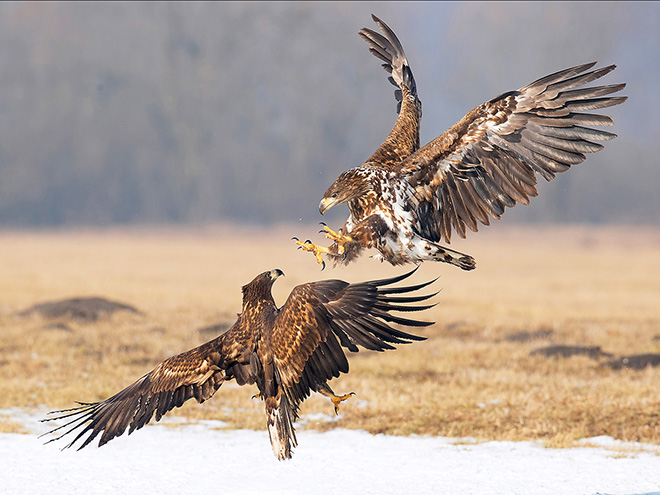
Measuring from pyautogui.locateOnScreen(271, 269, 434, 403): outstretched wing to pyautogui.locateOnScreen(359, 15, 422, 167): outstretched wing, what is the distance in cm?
155

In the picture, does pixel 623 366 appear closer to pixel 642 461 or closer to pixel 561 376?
pixel 561 376

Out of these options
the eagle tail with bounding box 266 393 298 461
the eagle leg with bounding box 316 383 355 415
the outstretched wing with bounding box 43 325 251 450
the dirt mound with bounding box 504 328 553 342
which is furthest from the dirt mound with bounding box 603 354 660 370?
the outstretched wing with bounding box 43 325 251 450

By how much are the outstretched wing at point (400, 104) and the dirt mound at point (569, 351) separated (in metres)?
11.7

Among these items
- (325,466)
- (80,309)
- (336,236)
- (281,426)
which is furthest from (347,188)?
(80,309)

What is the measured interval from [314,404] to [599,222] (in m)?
191

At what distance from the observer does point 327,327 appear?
21.6 feet

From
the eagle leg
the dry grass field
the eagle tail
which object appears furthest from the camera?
the dry grass field

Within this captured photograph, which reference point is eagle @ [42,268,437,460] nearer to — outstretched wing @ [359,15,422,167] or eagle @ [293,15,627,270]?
eagle @ [293,15,627,270]

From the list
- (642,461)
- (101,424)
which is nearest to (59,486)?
(101,424)

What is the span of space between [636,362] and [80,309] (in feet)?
52.3

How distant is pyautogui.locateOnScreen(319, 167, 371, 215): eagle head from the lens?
6980mm

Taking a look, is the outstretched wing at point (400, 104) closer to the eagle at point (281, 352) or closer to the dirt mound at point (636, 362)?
the eagle at point (281, 352)

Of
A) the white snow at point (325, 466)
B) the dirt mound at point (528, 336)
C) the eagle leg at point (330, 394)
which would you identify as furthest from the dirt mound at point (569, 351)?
the eagle leg at point (330, 394)

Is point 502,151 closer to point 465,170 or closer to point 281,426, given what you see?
point 465,170
